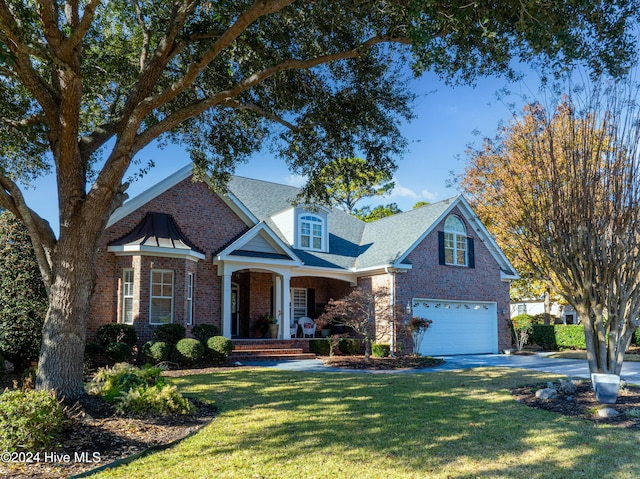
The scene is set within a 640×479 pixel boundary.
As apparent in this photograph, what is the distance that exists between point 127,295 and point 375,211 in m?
27.2

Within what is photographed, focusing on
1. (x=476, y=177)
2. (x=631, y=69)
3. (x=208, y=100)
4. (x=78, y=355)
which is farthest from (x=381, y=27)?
(x=476, y=177)

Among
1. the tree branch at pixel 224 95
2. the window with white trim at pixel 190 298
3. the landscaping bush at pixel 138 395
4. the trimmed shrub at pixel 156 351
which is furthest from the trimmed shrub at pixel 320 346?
the tree branch at pixel 224 95

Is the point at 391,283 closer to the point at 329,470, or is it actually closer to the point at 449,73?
the point at 449,73

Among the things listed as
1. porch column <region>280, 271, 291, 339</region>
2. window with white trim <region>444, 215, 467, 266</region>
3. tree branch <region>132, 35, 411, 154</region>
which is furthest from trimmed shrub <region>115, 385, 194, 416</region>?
window with white trim <region>444, 215, 467, 266</region>

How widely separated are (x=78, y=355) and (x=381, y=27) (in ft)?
26.7

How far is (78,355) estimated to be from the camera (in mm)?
7555

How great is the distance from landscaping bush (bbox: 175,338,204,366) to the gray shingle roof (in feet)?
21.6

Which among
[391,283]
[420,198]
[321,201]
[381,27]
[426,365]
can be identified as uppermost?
[420,198]

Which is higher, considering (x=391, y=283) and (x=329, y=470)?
(x=391, y=283)

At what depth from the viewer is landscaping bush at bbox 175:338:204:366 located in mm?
14164

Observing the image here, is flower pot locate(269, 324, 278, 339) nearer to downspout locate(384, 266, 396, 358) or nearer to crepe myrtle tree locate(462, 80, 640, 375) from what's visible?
downspout locate(384, 266, 396, 358)

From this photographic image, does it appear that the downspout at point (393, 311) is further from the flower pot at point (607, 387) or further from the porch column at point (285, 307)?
the flower pot at point (607, 387)

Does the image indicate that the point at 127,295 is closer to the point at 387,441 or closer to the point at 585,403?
the point at 387,441

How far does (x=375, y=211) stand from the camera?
40.6 meters
